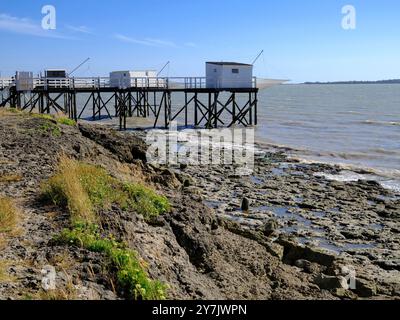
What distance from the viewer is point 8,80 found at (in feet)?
125

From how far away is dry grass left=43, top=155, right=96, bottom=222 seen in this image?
830 centimetres

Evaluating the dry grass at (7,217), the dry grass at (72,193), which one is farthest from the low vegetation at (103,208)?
the dry grass at (7,217)

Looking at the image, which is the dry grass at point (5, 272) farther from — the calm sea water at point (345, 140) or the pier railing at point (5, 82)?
the pier railing at point (5, 82)

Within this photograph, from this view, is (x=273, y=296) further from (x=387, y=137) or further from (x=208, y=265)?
(x=387, y=137)

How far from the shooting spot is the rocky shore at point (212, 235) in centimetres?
707

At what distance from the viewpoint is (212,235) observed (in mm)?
10117

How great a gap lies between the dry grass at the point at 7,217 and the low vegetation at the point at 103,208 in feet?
2.84

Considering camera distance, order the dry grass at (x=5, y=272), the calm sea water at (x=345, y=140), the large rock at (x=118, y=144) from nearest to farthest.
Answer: the dry grass at (x=5, y=272)
the large rock at (x=118, y=144)
the calm sea water at (x=345, y=140)

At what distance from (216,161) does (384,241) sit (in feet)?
42.6

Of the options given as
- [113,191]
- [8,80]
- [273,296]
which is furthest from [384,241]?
[8,80]

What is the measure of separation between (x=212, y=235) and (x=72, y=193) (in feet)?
9.46

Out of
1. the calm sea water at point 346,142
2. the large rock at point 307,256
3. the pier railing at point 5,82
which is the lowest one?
the large rock at point 307,256

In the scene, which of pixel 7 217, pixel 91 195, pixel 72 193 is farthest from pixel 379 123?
pixel 7 217

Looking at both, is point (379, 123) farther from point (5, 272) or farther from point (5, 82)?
point (5, 272)
